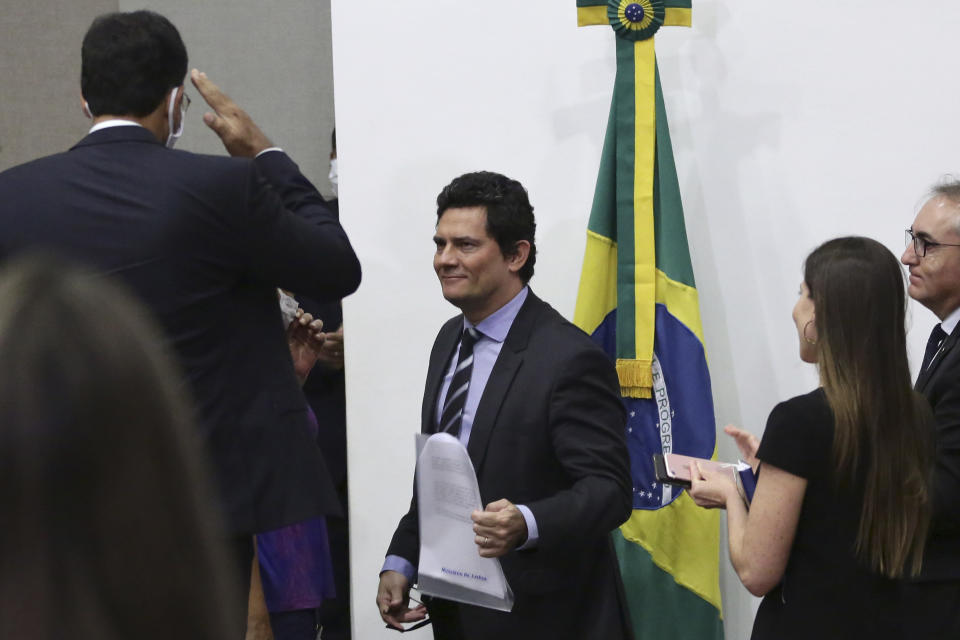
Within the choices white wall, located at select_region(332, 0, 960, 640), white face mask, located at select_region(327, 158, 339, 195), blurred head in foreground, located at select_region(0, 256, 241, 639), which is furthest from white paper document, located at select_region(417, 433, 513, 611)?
white face mask, located at select_region(327, 158, 339, 195)

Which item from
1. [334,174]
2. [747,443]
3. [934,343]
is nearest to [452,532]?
[747,443]

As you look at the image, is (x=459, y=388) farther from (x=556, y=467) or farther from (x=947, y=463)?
(x=947, y=463)

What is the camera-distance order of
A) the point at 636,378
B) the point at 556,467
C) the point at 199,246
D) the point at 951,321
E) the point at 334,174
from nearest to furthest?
the point at 199,246 < the point at 556,467 < the point at 951,321 < the point at 636,378 < the point at 334,174

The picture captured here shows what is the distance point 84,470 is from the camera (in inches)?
22.2

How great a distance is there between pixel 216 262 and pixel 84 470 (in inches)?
50.8

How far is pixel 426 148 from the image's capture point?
147 inches

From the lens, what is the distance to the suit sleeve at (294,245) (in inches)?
72.2

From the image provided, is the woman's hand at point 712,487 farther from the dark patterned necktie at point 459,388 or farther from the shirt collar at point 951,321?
the shirt collar at point 951,321

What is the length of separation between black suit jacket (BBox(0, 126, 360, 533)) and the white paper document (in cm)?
40

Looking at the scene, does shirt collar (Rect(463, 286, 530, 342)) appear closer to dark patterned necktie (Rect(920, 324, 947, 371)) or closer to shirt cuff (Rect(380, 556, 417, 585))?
shirt cuff (Rect(380, 556, 417, 585))

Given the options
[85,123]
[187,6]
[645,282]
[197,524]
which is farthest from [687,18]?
[197,524]

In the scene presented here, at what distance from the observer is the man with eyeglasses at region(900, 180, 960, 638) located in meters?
2.13

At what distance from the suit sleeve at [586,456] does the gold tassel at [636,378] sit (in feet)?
2.65

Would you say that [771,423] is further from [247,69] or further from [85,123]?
[85,123]
